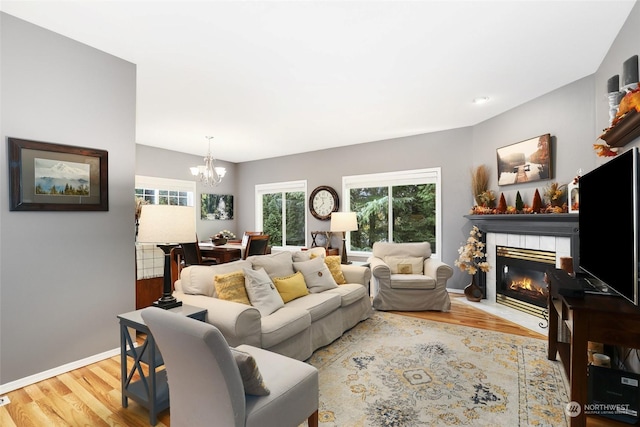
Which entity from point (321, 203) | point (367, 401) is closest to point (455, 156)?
point (321, 203)

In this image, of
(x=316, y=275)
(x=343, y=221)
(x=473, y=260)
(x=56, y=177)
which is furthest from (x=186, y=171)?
(x=473, y=260)

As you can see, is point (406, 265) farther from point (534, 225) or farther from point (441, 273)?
point (534, 225)

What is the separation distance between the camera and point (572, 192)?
3289 mm

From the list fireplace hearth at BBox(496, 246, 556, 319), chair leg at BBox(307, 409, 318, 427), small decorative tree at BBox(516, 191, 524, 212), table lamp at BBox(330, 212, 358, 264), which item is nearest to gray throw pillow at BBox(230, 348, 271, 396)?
chair leg at BBox(307, 409, 318, 427)

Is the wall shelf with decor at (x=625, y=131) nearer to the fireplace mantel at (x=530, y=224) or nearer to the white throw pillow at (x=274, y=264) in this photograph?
the fireplace mantel at (x=530, y=224)

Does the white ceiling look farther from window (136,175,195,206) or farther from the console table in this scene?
the console table

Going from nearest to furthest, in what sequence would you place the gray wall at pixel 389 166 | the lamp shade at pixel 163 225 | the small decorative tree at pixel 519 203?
the lamp shade at pixel 163 225 → the small decorative tree at pixel 519 203 → the gray wall at pixel 389 166

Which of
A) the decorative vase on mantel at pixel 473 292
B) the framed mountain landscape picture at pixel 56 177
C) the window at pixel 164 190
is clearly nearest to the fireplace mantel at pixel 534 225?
the decorative vase on mantel at pixel 473 292

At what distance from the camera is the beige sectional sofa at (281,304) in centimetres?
220

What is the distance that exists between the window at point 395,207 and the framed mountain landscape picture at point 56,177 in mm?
4204

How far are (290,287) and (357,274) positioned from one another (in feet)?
3.50

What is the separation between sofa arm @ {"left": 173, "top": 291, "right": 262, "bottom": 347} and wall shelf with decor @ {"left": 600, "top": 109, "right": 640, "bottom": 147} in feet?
8.84

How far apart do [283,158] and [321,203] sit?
4.78 feet

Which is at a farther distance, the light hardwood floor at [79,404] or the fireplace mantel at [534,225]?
the fireplace mantel at [534,225]
